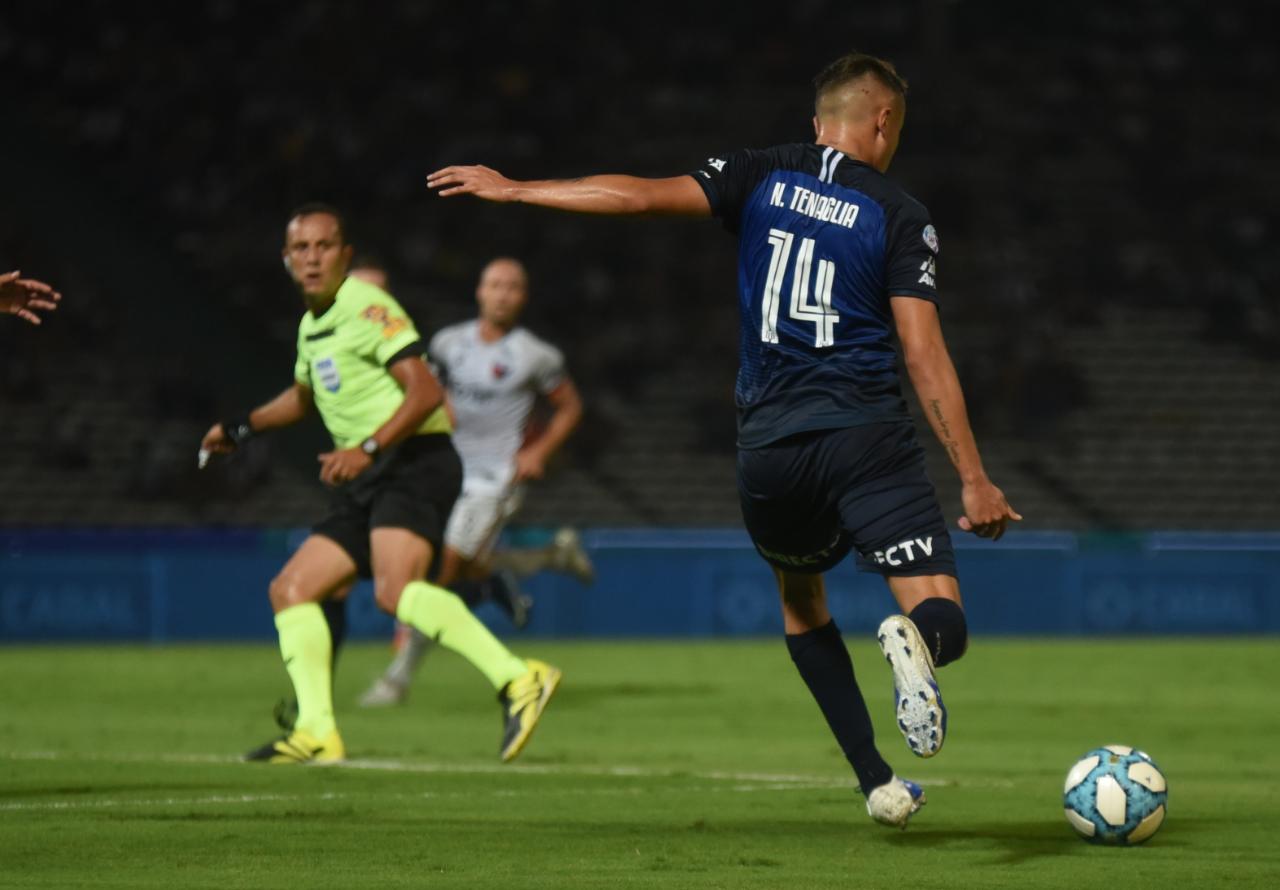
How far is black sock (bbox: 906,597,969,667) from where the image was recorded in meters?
5.75

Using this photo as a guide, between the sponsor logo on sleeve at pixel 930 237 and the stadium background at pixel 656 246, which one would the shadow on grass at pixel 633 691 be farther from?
the sponsor logo on sleeve at pixel 930 237

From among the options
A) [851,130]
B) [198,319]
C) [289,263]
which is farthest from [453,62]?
[851,130]

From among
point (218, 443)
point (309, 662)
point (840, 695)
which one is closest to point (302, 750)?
point (309, 662)

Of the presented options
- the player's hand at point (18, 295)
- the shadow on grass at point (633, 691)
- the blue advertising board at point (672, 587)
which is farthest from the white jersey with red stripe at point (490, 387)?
the player's hand at point (18, 295)

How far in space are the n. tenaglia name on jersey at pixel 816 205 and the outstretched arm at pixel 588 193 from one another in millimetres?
245

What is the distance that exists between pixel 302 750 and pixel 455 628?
770 millimetres

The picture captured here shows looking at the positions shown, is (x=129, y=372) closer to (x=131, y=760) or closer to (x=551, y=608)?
(x=551, y=608)

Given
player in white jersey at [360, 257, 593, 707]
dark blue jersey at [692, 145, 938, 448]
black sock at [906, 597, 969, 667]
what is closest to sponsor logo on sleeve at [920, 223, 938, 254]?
dark blue jersey at [692, 145, 938, 448]

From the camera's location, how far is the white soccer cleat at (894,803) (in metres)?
6.25

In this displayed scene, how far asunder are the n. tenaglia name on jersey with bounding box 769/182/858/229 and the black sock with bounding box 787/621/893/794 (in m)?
1.28

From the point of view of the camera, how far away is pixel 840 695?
6555 mm

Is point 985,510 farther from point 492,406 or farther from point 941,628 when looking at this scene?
point 492,406

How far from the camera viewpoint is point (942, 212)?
1024 inches

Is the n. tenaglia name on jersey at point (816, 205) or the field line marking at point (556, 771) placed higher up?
the n. tenaglia name on jersey at point (816, 205)
